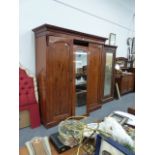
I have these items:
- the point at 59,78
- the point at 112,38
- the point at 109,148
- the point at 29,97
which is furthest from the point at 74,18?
the point at 109,148

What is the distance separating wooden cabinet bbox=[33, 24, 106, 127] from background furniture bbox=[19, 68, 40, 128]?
4.4 inches

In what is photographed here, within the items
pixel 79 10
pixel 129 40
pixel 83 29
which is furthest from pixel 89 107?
pixel 129 40

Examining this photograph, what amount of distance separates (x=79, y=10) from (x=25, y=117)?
→ 2.72 m

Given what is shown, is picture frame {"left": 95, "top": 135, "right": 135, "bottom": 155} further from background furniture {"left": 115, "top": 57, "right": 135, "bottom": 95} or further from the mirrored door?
background furniture {"left": 115, "top": 57, "right": 135, "bottom": 95}

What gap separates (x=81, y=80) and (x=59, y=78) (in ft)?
2.02

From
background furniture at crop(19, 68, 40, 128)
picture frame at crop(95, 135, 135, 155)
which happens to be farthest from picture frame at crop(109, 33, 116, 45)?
picture frame at crop(95, 135, 135, 155)

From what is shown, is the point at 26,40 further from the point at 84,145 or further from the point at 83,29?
the point at 84,145

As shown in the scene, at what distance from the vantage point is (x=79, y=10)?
12.0 feet

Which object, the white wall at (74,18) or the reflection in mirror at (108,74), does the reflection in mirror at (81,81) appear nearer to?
the white wall at (74,18)

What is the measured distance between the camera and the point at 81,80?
3.18 m

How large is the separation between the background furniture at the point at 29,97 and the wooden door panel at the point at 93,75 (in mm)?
1211

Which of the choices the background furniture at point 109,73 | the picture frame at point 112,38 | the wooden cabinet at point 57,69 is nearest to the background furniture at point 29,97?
the wooden cabinet at point 57,69

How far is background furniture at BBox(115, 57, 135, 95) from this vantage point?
4843 mm

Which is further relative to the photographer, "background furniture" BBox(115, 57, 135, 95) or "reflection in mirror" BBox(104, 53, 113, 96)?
"background furniture" BBox(115, 57, 135, 95)
